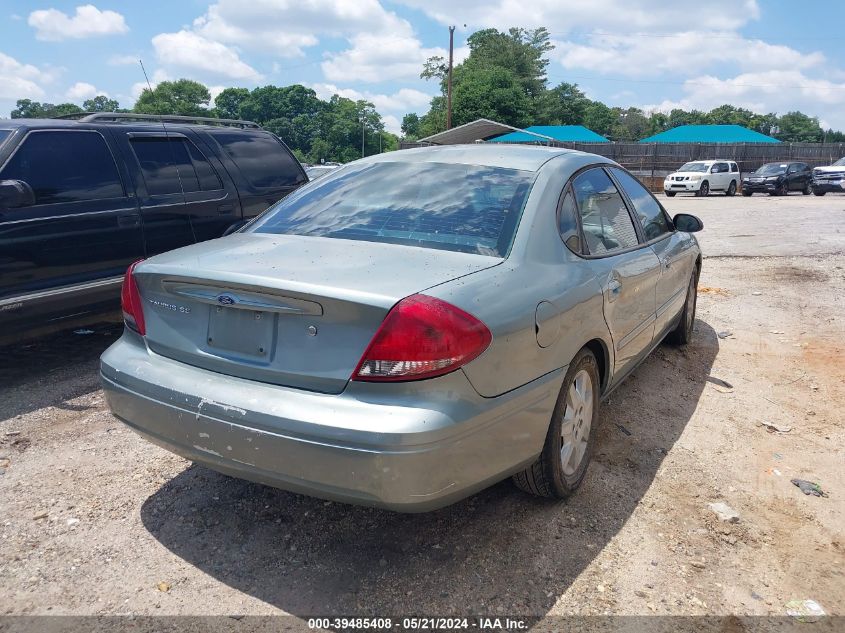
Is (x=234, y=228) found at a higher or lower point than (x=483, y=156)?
lower

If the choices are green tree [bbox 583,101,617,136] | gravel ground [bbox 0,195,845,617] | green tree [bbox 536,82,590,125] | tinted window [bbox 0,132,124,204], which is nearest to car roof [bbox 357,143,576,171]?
gravel ground [bbox 0,195,845,617]

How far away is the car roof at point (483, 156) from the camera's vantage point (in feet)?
11.0

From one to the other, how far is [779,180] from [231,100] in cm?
11176

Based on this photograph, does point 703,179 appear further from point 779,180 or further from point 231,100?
point 231,100

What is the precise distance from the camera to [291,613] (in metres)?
2.38

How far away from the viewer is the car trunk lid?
2289 millimetres

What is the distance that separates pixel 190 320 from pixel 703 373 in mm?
3985

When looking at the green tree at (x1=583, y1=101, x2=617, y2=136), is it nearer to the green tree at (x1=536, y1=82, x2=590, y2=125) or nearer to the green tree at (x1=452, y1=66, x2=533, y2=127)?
the green tree at (x1=536, y1=82, x2=590, y2=125)

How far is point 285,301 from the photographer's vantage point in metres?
2.35

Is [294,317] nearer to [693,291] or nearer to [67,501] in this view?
[67,501]

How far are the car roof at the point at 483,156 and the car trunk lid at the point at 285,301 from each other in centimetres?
88

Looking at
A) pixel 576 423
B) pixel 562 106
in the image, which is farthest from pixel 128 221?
pixel 562 106

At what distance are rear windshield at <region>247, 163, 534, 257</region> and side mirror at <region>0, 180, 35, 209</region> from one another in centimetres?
207

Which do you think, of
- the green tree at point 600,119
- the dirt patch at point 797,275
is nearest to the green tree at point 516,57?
the green tree at point 600,119
